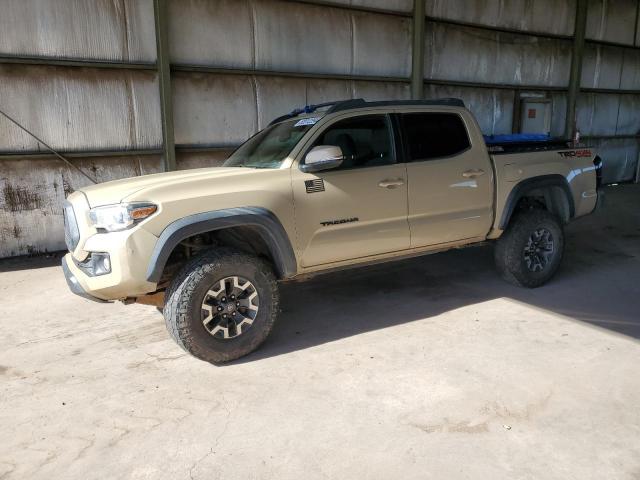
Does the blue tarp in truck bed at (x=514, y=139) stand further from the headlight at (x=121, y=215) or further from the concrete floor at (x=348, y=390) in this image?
the headlight at (x=121, y=215)

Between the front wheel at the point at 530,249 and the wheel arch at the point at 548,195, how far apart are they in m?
0.16

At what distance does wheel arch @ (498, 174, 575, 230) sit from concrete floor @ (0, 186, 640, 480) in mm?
796

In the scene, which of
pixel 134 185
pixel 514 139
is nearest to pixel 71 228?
pixel 134 185

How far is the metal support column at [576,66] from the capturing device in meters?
12.0

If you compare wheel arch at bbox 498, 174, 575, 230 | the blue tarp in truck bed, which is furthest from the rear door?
the blue tarp in truck bed

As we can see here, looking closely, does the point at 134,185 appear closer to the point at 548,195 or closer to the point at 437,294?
the point at 437,294

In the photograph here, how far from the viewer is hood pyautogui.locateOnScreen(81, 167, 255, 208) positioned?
3461 mm

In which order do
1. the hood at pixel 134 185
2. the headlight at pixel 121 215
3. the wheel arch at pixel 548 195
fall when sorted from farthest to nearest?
the wheel arch at pixel 548 195 < the hood at pixel 134 185 < the headlight at pixel 121 215

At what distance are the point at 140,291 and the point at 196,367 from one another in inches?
27.2

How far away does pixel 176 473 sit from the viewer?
8.11 feet

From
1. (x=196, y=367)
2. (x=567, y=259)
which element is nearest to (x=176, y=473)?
(x=196, y=367)

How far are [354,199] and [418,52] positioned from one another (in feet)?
22.2

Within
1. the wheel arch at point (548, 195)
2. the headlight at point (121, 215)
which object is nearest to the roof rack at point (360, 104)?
the wheel arch at point (548, 195)

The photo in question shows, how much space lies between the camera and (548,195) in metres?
5.44
